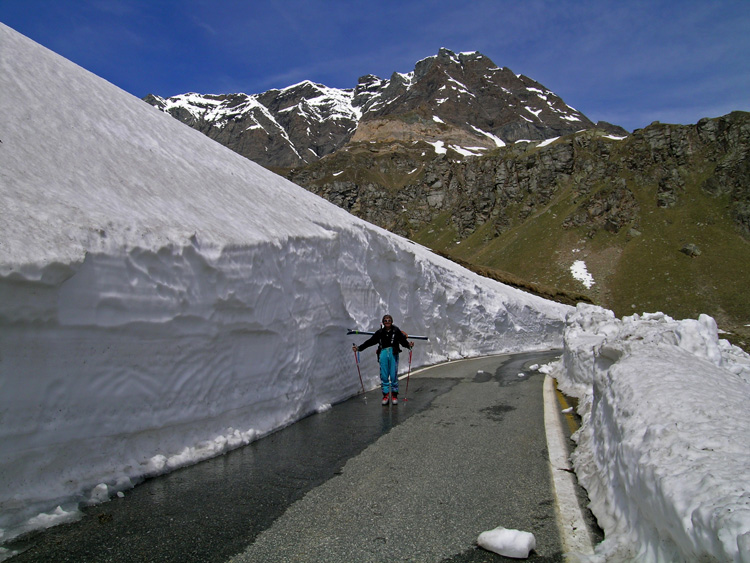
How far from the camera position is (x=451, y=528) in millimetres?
3660

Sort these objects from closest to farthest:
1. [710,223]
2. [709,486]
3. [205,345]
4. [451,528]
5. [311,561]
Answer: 1. [709,486]
2. [311,561]
3. [451,528]
4. [205,345]
5. [710,223]

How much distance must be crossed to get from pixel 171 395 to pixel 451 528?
3.40 m

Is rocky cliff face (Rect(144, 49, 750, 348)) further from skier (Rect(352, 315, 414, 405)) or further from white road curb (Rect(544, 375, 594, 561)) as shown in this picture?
white road curb (Rect(544, 375, 594, 561))

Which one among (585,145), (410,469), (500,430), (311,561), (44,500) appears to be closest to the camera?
(311,561)

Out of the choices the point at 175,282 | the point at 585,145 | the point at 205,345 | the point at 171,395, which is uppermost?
the point at 585,145

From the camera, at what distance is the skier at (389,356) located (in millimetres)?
8766

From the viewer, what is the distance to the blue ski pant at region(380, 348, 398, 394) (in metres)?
8.76

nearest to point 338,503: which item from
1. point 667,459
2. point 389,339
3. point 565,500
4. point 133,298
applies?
point 565,500

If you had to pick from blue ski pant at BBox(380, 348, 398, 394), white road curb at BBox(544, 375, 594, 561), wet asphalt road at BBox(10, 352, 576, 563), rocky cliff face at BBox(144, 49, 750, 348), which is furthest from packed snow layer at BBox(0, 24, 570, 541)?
rocky cliff face at BBox(144, 49, 750, 348)

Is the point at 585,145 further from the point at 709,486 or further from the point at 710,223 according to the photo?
the point at 709,486

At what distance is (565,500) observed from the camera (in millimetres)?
4152

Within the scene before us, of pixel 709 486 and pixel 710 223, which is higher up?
pixel 710 223

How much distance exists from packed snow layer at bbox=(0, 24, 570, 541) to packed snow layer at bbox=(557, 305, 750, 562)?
13.5 ft

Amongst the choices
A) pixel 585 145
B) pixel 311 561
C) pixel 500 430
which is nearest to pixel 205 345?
pixel 311 561
